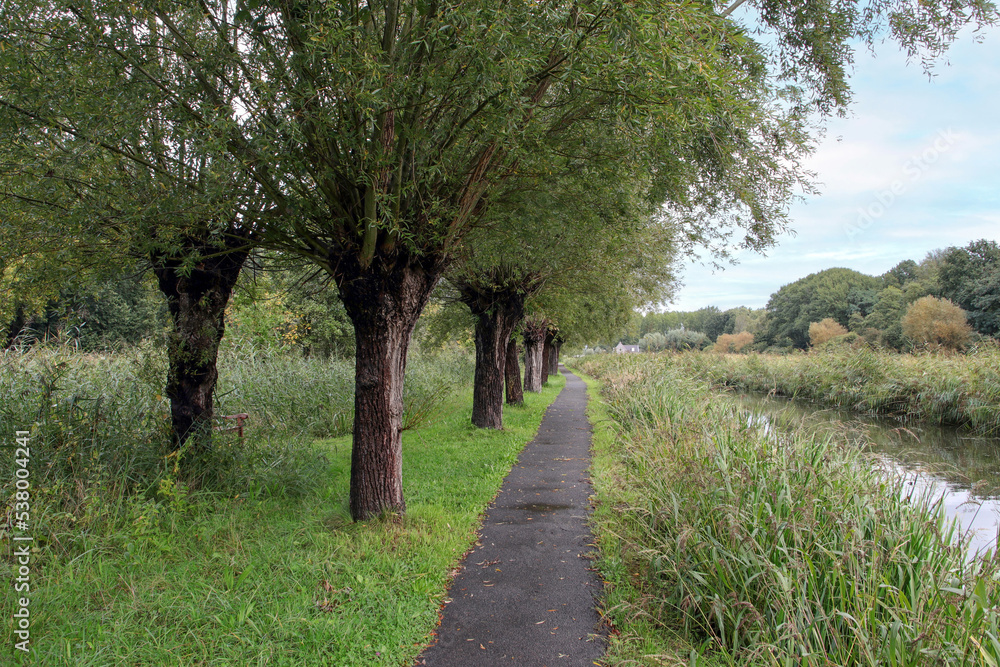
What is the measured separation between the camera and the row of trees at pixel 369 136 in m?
3.70

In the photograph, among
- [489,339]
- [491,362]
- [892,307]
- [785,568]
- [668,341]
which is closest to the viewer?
[785,568]

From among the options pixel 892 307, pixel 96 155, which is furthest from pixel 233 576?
pixel 892 307

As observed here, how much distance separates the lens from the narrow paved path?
339 cm

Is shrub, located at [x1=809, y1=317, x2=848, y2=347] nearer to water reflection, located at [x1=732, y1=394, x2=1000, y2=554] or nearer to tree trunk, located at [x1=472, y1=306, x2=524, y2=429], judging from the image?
water reflection, located at [x1=732, y1=394, x2=1000, y2=554]

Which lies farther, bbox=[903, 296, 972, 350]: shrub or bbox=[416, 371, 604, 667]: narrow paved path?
bbox=[903, 296, 972, 350]: shrub

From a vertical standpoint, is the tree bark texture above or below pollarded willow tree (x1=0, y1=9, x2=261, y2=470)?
below

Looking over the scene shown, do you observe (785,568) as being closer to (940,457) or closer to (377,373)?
(377,373)

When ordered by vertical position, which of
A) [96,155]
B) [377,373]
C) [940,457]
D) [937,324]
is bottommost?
[940,457]

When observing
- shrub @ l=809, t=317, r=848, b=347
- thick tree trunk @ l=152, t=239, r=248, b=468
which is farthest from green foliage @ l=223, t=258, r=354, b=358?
shrub @ l=809, t=317, r=848, b=347

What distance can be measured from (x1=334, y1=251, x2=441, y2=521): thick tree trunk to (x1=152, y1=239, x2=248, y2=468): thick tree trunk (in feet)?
5.81

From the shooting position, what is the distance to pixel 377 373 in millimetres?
5418

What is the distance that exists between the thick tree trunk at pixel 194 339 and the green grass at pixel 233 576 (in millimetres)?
874

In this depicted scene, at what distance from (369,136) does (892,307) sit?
180ft

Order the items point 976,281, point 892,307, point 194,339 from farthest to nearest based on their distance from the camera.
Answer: point 892,307
point 976,281
point 194,339
